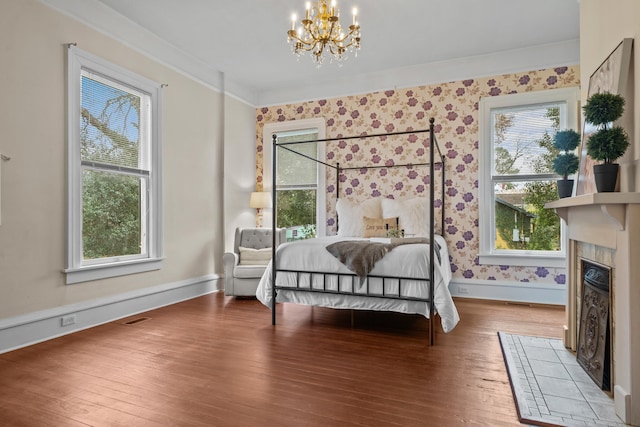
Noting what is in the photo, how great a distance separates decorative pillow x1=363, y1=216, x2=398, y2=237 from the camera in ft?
13.9

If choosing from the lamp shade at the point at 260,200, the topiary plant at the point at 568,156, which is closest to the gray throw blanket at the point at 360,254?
the topiary plant at the point at 568,156

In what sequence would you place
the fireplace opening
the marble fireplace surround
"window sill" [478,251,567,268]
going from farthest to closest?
"window sill" [478,251,567,268]
the fireplace opening
the marble fireplace surround

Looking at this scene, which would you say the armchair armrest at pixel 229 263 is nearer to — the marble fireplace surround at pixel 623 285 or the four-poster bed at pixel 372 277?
the four-poster bed at pixel 372 277

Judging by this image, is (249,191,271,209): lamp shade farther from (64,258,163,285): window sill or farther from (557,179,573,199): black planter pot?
(557,179,573,199): black planter pot

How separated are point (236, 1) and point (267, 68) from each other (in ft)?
4.95

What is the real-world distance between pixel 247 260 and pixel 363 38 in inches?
112

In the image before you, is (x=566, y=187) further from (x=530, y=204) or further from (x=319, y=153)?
(x=319, y=153)

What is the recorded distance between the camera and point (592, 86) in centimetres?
253

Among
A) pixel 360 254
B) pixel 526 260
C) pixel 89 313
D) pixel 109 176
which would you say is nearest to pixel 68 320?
pixel 89 313

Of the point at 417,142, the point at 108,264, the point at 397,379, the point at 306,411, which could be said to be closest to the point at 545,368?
the point at 397,379

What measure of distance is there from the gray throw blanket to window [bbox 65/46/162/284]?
210cm

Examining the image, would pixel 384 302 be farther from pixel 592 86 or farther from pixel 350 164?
pixel 350 164

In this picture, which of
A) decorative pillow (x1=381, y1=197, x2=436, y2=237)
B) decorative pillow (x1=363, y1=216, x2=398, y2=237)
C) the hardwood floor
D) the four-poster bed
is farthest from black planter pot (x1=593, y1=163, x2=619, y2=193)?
decorative pillow (x1=363, y1=216, x2=398, y2=237)

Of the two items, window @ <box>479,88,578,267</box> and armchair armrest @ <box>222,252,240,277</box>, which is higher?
window @ <box>479,88,578,267</box>
